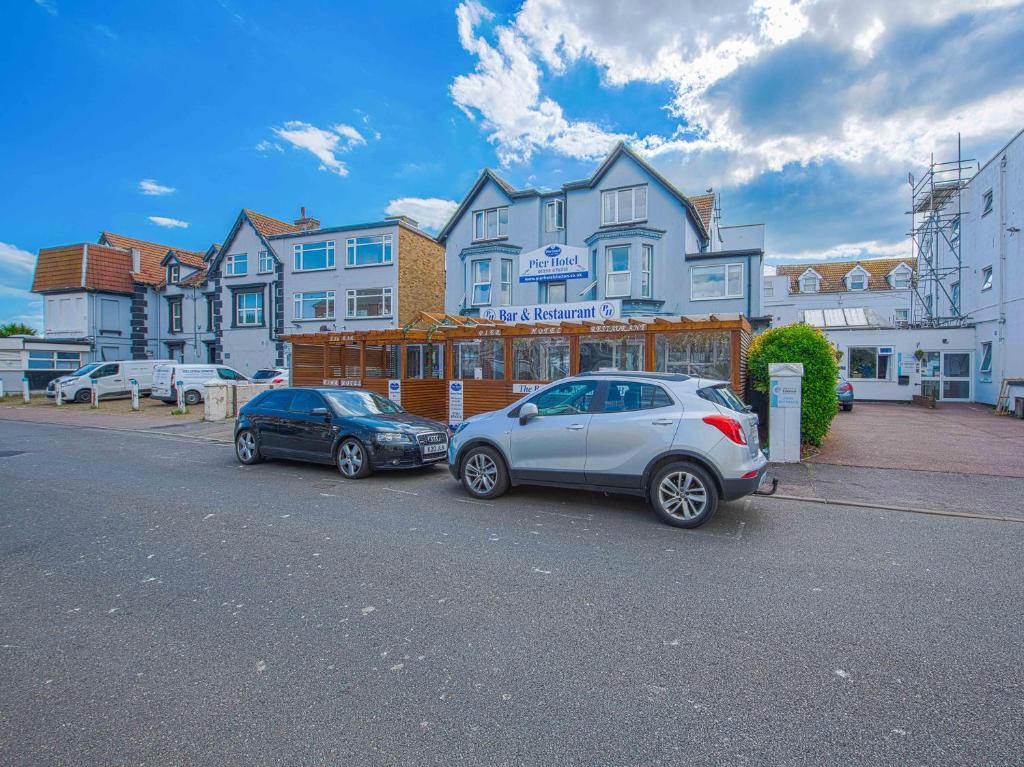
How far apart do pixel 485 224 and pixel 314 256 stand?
36.3 ft

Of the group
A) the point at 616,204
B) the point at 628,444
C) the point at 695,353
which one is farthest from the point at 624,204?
the point at 628,444

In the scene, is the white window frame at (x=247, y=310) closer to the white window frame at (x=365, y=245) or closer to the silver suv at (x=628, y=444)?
the white window frame at (x=365, y=245)

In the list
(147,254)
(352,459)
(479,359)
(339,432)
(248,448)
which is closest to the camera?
(352,459)

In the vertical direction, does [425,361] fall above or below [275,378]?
above

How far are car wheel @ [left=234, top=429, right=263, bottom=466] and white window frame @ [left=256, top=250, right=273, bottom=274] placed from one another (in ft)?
80.0

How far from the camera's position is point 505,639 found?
3.50 meters

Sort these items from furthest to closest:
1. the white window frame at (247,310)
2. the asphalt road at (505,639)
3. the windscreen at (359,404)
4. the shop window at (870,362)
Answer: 1. the white window frame at (247,310)
2. the shop window at (870,362)
3. the windscreen at (359,404)
4. the asphalt road at (505,639)

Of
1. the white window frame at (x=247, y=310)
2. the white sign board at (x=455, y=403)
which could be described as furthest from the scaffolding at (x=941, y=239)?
the white window frame at (x=247, y=310)

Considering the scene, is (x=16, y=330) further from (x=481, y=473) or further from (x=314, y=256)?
(x=481, y=473)

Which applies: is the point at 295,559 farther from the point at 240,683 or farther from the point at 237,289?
the point at 237,289

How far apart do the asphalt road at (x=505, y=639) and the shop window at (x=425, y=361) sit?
32.6 ft

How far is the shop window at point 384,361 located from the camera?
17203 mm

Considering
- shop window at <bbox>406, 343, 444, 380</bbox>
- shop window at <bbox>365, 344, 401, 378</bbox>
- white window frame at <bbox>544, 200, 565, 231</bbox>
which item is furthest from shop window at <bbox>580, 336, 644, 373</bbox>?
white window frame at <bbox>544, 200, 565, 231</bbox>

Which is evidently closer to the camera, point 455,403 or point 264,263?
point 455,403
